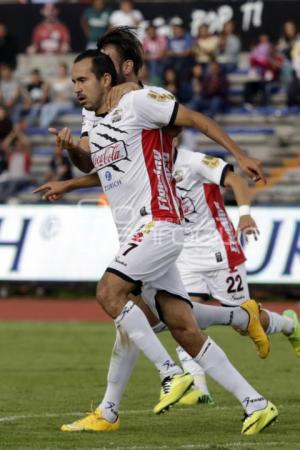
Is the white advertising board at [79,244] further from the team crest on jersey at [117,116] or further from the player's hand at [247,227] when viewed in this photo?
the team crest on jersey at [117,116]

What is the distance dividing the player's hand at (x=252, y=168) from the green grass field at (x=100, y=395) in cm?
155

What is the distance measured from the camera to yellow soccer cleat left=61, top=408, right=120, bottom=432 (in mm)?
8188

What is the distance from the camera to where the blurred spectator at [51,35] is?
86.1 feet

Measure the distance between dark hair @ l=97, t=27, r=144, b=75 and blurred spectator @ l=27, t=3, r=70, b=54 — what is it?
57.8 feet

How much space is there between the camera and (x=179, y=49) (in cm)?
2481

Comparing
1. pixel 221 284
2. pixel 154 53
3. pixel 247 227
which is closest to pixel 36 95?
pixel 154 53

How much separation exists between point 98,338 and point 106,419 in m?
7.27

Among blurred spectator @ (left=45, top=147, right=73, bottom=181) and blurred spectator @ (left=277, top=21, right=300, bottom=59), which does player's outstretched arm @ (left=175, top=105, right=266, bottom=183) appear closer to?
blurred spectator @ (left=45, top=147, right=73, bottom=181)

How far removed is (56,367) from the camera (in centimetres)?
1264

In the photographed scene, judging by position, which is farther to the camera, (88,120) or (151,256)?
(88,120)

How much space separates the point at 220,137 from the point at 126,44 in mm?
1344

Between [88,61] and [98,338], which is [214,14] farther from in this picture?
[88,61]

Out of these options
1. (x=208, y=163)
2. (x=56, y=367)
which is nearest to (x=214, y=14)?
(x=56, y=367)

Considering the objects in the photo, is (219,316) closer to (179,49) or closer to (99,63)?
(99,63)
